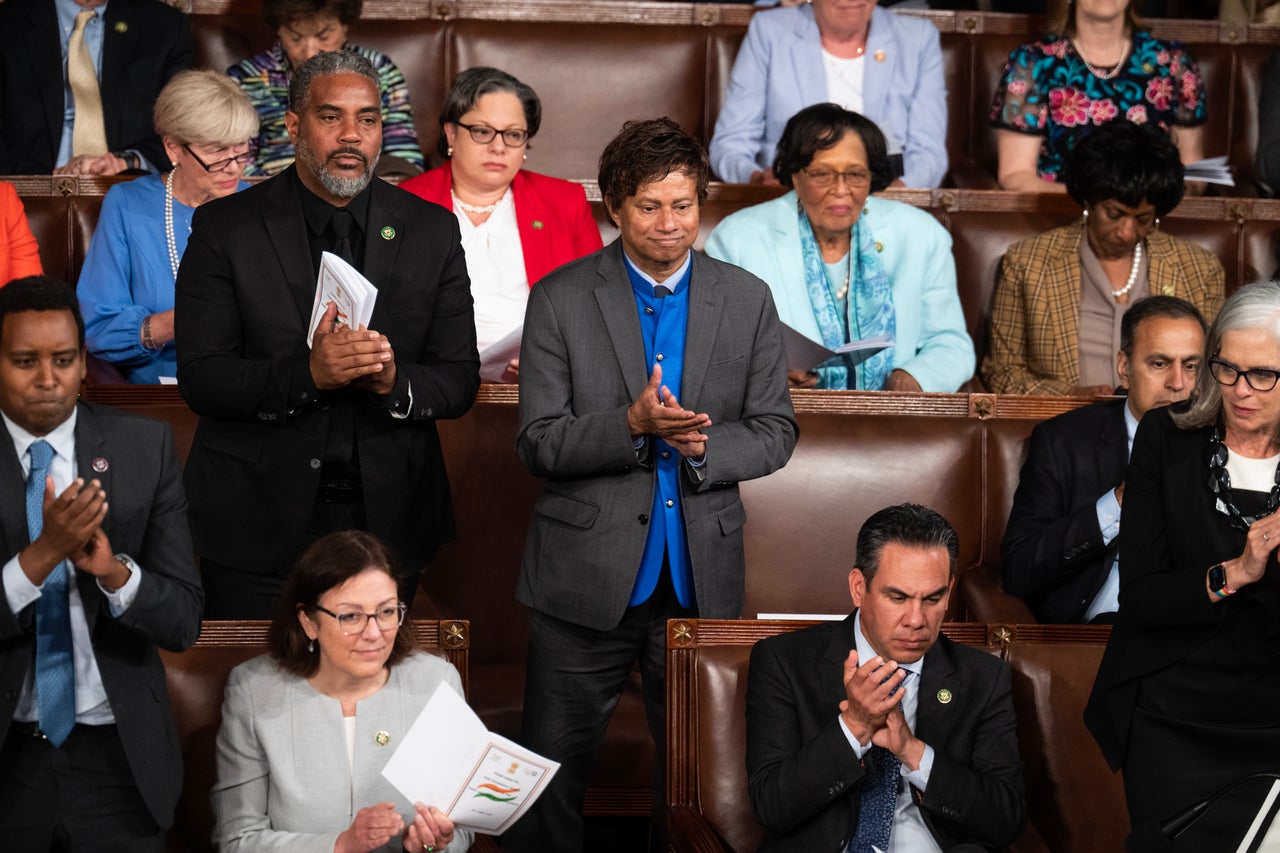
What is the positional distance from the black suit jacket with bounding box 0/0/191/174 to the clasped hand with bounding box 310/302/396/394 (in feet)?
6.66

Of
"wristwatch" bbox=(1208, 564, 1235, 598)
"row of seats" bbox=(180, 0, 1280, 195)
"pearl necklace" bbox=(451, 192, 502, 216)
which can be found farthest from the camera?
"row of seats" bbox=(180, 0, 1280, 195)

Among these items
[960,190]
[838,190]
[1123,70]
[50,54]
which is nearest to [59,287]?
[838,190]

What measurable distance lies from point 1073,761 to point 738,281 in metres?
0.92

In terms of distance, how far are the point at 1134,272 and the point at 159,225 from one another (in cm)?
227

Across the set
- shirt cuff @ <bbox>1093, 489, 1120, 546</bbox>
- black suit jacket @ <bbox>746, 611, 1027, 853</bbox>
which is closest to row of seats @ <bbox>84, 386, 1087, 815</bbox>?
shirt cuff @ <bbox>1093, 489, 1120, 546</bbox>

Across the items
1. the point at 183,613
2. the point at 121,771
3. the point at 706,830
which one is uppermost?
the point at 183,613

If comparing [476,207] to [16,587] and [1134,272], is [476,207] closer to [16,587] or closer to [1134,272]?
[1134,272]

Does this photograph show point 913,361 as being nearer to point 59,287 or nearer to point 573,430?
point 573,430

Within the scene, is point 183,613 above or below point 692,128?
below

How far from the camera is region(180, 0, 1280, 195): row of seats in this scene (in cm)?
→ 462

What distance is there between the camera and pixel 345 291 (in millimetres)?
2355

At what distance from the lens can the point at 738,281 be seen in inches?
102

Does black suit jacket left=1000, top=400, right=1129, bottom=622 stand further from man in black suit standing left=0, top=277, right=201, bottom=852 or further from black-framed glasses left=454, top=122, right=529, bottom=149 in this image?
man in black suit standing left=0, top=277, right=201, bottom=852

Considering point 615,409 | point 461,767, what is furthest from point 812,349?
point 461,767
